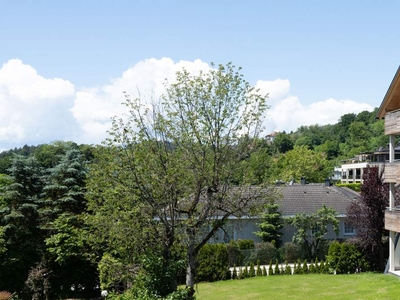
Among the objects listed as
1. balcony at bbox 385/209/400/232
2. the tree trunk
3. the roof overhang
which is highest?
the roof overhang

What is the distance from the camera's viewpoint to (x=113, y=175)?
623 inches

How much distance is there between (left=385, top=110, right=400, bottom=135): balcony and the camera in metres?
19.8

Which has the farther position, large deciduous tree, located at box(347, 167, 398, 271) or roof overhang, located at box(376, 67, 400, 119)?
large deciduous tree, located at box(347, 167, 398, 271)

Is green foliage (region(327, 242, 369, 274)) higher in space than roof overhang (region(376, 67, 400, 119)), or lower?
lower

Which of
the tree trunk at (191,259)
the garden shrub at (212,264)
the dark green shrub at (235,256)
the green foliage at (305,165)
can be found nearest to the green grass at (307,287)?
the garden shrub at (212,264)

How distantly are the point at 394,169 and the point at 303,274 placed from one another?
804cm

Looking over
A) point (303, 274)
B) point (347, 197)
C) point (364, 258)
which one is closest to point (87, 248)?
point (303, 274)

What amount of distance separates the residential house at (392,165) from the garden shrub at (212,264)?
8.21 meters

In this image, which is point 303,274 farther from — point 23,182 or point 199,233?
point 23,182

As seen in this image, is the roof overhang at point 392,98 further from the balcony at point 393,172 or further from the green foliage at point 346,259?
the green foliage at point 346,259

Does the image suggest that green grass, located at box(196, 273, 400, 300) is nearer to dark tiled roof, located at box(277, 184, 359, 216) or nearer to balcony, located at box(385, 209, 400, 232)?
balcony, located at box(385, 209, 400, 232)

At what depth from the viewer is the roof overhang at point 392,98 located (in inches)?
846

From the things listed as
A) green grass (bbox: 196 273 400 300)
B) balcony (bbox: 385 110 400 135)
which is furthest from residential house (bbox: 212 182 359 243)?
balcony (bbox: 385 110 400 135)

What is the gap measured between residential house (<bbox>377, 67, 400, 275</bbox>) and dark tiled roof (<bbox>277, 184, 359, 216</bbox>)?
1094cm
